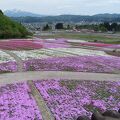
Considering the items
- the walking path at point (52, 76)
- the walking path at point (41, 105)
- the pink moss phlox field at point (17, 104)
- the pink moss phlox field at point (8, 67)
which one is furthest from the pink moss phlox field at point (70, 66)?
the pink moss phlox field at point (17, 104)

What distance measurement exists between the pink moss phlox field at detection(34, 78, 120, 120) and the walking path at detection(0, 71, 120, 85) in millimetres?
2047

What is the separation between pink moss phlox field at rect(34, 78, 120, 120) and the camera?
20797mm

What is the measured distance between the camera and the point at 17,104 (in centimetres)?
2169

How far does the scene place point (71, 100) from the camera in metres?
23.2

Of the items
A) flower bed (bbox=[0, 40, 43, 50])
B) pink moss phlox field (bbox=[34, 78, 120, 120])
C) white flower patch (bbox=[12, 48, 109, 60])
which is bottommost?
flower bed (bbox=[0, 40, 43, 50])

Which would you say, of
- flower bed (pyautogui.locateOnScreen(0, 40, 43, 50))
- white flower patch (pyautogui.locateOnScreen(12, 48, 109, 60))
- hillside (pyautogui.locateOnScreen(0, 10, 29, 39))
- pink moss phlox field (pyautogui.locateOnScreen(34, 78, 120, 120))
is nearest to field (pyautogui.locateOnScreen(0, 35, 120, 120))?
pink moss phlox field (pyautogui.locateOnScreen(34, 78, 120, 120))

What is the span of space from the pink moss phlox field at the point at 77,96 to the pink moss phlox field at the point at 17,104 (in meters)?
1.04

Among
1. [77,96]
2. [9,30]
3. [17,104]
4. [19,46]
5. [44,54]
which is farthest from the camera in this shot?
[9,30]

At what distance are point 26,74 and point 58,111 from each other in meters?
12.5

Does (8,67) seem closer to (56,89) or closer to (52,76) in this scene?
(52,76)

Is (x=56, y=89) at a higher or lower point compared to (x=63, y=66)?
higher

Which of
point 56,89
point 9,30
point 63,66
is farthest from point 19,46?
point 56,89

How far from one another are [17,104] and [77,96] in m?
4.62

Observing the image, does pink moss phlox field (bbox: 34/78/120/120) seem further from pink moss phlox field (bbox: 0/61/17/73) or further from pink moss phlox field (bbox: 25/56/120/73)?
pink moss phlox field (bbox: 25/56/120/73)
